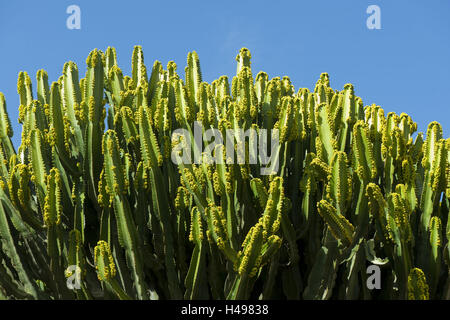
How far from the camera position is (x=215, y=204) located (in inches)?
202

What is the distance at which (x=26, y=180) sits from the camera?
5254 millimetres

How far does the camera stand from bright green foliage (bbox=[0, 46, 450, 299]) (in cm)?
496

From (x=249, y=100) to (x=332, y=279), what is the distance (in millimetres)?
1920

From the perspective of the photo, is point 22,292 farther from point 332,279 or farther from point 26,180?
point 332,279
